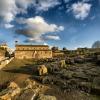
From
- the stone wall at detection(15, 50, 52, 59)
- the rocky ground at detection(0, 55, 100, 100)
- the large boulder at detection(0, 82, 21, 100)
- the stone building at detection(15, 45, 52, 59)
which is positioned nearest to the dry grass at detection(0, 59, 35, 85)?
the rocky ground at detection(0, 55, 100, 100)

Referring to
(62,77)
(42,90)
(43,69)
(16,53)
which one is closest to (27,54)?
(16,53)

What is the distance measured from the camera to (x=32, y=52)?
307 ft

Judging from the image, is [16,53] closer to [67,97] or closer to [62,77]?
[62,77]

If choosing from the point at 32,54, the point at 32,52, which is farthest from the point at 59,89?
the point at 32,52

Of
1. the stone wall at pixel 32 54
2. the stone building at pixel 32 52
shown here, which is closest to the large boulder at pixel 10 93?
the stone wall at pixel 32 54

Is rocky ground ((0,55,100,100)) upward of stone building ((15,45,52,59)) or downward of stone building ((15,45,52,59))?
downward

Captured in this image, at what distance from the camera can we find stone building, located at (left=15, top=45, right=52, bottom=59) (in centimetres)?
9145

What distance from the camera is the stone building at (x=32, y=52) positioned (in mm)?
91450

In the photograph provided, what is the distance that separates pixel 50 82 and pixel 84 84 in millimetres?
7486

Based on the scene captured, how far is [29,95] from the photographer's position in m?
28.1

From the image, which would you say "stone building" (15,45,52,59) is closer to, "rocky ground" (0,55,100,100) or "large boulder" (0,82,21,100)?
"rocky ground" (0,55,100,100)

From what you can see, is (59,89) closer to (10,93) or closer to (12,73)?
(10,93)

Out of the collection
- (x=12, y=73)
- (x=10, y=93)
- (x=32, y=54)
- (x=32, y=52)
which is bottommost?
(x=10, y=93)

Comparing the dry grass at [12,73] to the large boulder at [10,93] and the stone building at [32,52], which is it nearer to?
the large boulder at [10,93]
